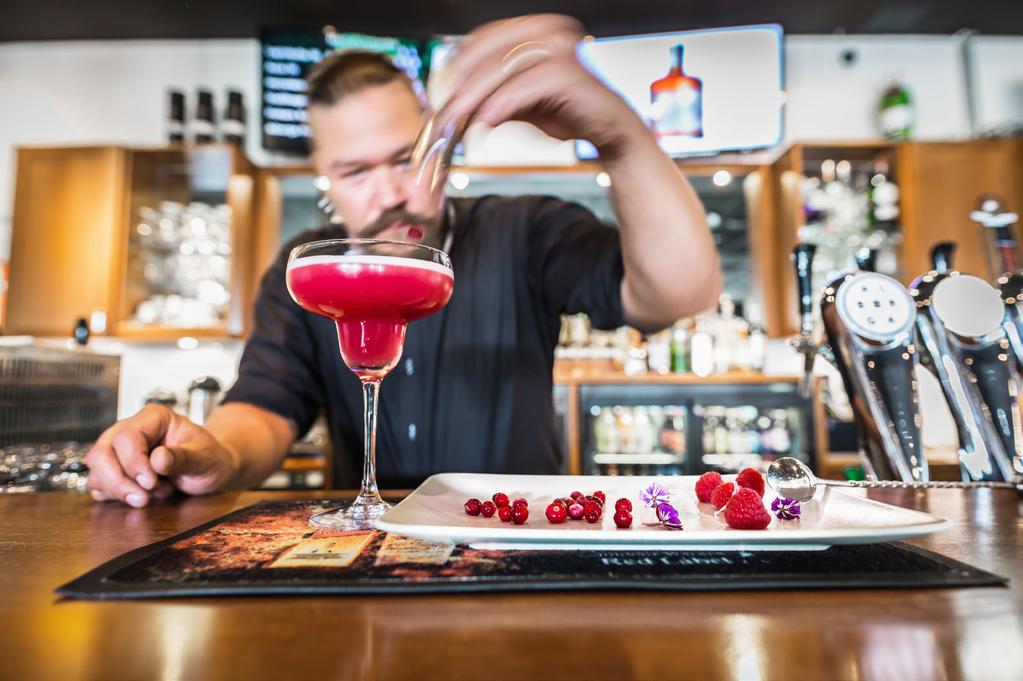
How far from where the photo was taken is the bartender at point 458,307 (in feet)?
3.84

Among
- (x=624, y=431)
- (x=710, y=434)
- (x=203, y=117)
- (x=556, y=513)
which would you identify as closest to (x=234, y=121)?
(x=203, y=117)

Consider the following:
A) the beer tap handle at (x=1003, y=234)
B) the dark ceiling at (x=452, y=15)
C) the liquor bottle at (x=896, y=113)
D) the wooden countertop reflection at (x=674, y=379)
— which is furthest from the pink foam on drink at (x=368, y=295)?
the liquor bottle at (x=896, y=113)

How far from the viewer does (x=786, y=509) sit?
23.1 inches

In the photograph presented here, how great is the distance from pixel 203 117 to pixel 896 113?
3716 millimetres

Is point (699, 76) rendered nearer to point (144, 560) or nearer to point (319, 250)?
point (319, 250)

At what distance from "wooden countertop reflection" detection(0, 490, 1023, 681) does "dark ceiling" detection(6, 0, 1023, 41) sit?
3.42 metres

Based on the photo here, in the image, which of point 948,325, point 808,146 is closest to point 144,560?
point 948,325

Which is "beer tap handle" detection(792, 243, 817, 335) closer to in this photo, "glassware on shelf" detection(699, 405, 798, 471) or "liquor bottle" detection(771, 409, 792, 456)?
"glassware on shelf" detection(699, 405, 798, 471)

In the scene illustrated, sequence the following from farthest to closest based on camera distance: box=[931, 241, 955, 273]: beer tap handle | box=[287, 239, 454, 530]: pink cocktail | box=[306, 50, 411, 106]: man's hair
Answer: box=[306, 50, 411, 106]: man's hair < box=[931, 241, 955, 273]: beer tap handle < box=[287, 239, 454, 530]: pink cocktail

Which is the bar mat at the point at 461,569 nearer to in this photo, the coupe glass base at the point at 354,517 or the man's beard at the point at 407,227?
the coupe glass base at the point at 354,517

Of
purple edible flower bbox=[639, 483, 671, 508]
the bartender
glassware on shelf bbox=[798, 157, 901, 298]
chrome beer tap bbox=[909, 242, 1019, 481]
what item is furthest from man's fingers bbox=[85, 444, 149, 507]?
glassware on shelf bbox=[798, 157, 901, 298]

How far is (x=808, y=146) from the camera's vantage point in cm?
319

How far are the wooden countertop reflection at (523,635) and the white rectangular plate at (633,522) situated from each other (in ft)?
0.16

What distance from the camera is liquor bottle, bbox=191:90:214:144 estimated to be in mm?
3332
